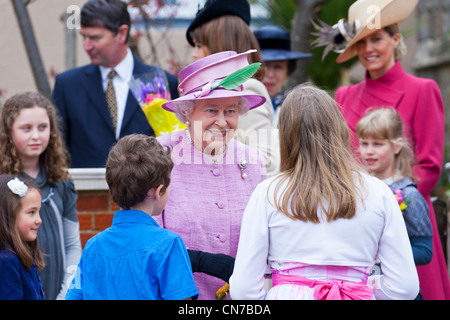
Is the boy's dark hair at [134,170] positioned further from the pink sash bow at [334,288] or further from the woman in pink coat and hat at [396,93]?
the woman in pink coat and hat at [396,93]

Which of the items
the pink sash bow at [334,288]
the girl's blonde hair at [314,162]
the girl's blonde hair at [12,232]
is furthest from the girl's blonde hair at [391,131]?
the girl's blonde hair at [12,232]

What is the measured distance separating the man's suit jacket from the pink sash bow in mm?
2077

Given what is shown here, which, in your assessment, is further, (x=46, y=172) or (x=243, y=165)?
(x=46, y=172)

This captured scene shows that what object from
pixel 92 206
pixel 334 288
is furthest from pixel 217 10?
pixel 334 288

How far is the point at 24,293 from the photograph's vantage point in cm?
276

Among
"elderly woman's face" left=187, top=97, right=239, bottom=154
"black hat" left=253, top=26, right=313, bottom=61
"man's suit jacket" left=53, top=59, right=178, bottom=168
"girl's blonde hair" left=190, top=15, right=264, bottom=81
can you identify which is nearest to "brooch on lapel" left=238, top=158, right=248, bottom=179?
"elderly woman's face" left=187, top=97, right=239, bottom=154

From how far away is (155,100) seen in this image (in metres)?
3.53

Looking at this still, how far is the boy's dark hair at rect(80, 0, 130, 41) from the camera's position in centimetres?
443

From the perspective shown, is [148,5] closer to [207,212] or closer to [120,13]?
[120,13]

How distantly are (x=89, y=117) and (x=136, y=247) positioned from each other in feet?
7.06

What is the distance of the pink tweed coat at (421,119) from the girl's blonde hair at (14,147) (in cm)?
164

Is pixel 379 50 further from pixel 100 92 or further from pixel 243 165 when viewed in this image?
pixel 100 92

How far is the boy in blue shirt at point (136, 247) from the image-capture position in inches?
91.4

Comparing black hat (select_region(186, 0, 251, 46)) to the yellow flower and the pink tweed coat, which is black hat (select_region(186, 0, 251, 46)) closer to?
the pink tweed coat
